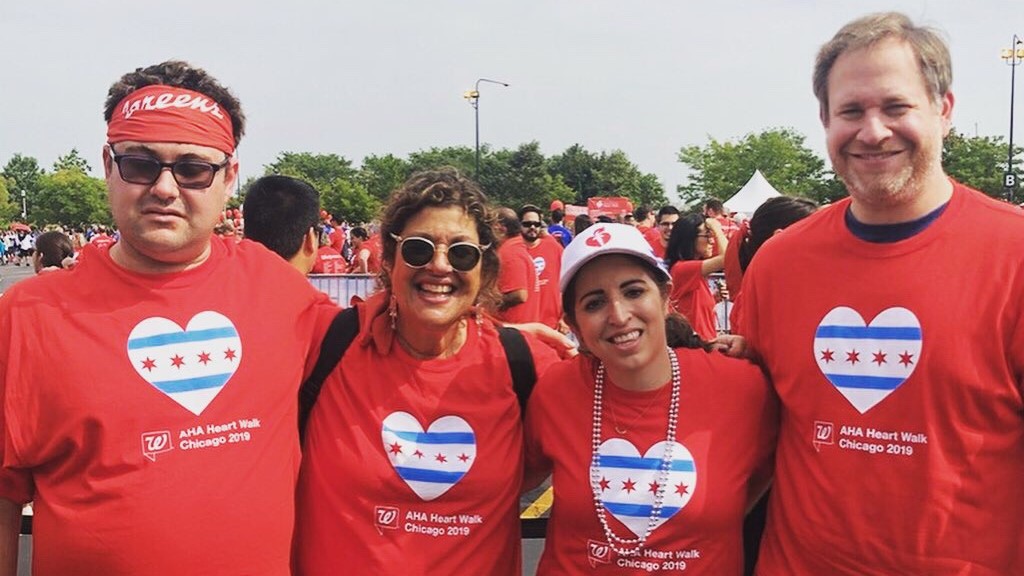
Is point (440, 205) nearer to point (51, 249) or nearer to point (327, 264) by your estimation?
point (51, 249)

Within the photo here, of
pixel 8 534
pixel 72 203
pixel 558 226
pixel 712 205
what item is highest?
pixel 72 203

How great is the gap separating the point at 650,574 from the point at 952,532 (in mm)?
846

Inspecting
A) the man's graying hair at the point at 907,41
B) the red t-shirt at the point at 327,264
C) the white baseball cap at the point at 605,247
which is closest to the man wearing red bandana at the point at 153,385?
the white baseball cap at the point at 605,247

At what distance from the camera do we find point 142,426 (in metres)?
2.32

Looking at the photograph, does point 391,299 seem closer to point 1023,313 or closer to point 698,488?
point 698,488

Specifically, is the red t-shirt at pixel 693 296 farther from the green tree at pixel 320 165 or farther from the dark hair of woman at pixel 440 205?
the green tree at pixel 320 165

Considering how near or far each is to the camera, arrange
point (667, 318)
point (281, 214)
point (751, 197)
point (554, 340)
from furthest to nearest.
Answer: point (751, 197)
point (281, 214)
point (554, 340)
point (667, 318)

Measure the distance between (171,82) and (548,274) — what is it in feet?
21.5

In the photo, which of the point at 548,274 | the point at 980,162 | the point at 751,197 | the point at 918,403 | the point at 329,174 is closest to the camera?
the point at 918,403

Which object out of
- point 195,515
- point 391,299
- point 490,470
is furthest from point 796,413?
point 195,515

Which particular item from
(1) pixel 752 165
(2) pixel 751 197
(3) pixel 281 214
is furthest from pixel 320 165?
(3) pixel 281 214

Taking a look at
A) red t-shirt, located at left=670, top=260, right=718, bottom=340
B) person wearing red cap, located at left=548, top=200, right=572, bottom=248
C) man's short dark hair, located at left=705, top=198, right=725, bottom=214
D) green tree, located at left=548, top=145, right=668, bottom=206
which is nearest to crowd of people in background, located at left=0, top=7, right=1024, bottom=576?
red t-shirt, located at left=670, top=260, right=718, bottom=340

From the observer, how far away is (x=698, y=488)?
8.16ft

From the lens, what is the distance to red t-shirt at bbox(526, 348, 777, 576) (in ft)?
8.09
